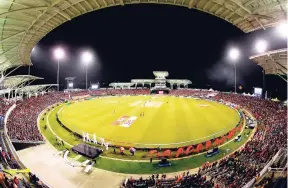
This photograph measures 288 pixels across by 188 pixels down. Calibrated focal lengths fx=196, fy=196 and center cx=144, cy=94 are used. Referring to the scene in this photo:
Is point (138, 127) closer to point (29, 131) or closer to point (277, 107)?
point (29, 131)

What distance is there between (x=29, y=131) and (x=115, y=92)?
201ft

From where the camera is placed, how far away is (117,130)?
112 feet

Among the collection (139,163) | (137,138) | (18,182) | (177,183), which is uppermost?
(18,182)

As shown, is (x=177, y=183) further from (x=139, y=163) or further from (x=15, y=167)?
(x=15, y=167)

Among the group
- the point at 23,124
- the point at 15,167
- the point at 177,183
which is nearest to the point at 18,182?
the point at 15,167

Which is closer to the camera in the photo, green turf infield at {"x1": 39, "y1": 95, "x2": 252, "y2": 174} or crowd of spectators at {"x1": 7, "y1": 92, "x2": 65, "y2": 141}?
green turf infield at {"x1": 39, "y1": 95, "x2": 252, "y2": 174}

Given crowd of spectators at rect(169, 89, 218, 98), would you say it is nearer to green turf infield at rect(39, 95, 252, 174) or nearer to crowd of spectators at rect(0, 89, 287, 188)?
crowd of spectators at rect(0, 89, 287, 188)

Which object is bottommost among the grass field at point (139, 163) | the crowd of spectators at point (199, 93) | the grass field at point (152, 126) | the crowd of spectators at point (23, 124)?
the grass field at point (139, 163)

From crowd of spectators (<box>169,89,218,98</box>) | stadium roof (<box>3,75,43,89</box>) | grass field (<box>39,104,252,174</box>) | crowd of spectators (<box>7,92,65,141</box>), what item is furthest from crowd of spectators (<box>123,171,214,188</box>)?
crowd of spectators (<box>169,89,218,98</box>)

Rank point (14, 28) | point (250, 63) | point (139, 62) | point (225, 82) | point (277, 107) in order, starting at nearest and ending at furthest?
point (14, 28), point (277, 107), point (250, 63), point (225, 82), point (139, 62)

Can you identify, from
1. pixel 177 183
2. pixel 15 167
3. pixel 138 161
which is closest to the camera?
pixel 177 183

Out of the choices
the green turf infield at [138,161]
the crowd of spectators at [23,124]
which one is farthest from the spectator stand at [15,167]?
the green turf infield at [138,161]

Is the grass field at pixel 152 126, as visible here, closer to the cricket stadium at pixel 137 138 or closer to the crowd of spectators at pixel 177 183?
the cricket stadium at pixel 137 138

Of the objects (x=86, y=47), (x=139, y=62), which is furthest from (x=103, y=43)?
(x=139, y=62)
